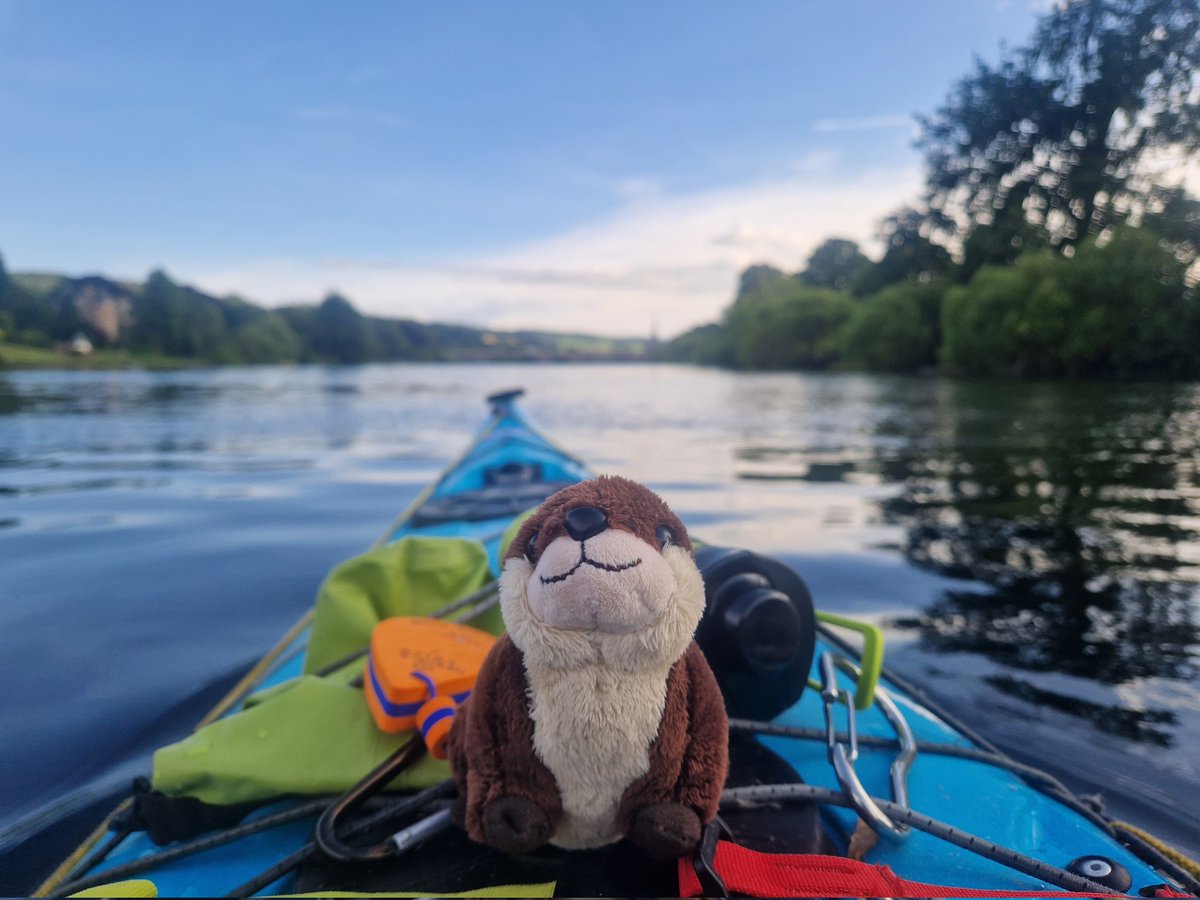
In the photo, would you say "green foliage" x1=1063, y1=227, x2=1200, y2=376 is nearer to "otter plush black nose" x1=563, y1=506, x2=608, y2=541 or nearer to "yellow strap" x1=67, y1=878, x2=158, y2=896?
"otter plush black nose" x1=563, y1=506, x2=608, y2=541

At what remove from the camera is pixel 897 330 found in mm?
37188

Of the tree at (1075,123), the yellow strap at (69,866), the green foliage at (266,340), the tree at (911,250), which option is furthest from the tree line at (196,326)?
the tree at (911,250)

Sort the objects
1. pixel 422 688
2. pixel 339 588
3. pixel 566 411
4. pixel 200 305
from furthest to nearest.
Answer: pixel 200 305 < pixel 566 411 < pixel 339 588 < pixel 422 688

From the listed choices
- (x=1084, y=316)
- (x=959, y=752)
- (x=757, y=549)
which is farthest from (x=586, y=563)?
(x=1084, y=316)

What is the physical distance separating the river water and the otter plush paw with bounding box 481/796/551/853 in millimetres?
1368

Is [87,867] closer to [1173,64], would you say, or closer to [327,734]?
[327,734]

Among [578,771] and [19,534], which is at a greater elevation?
[578,771]

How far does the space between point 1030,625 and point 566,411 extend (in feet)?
46.9

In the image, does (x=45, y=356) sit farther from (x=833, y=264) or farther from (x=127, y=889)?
(x=833, y=264)

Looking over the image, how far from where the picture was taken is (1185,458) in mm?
8195

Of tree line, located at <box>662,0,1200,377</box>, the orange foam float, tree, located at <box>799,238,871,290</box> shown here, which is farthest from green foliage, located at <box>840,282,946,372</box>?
the orange foam float

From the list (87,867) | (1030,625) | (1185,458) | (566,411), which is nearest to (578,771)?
(87,867)

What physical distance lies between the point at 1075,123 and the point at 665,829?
38.3m

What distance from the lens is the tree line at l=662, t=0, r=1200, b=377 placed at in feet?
72.8
